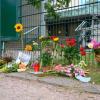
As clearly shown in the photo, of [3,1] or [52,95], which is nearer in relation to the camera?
[52,95]

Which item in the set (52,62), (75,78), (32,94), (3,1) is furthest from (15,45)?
(32,94)

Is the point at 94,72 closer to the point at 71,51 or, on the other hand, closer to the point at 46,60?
the point at 71,51

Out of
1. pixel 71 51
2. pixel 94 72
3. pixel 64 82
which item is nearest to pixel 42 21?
pixel 71 51

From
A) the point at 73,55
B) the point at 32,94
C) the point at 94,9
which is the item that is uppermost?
the point at 94,9

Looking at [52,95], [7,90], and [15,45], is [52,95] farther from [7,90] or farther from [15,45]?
[15,45]

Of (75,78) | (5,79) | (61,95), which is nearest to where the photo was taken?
(61,95)

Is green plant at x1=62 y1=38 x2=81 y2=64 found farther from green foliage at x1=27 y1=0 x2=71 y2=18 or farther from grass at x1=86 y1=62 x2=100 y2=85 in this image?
green foliage at x1=27 y1=0 x2=71 y2=18

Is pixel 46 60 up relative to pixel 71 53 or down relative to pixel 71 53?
down

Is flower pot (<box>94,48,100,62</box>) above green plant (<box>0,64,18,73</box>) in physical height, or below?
above

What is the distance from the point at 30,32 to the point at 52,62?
2745 mm

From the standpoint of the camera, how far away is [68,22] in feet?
37.7

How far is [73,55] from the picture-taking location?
380 inches

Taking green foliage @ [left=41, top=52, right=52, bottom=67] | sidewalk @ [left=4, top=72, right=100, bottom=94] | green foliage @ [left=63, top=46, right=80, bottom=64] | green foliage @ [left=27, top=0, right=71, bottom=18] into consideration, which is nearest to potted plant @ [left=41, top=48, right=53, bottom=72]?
green foliage @ [left=41, top=52, right=52, bottom=67]

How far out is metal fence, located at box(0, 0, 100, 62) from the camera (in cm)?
1079
